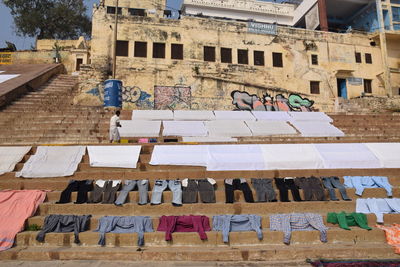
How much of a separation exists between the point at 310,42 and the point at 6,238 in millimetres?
24085

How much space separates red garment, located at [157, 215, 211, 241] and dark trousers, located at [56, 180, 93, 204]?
6.89ft

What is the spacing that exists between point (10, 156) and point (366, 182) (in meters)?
9.96

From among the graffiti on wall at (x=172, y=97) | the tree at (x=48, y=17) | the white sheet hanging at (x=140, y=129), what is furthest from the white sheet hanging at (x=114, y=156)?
the tree at (x=48, y=17)

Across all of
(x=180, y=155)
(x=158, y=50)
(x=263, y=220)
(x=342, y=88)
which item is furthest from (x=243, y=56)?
(x=263, y=220)

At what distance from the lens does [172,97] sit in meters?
20.4

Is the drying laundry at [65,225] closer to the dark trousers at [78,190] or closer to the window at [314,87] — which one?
the dark trousers at [78,190]

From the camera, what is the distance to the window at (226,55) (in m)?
22.0

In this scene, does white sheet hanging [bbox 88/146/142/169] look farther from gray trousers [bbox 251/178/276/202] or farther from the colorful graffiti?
the colorful graffiti

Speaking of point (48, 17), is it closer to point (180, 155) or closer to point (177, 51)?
point (177, 51)

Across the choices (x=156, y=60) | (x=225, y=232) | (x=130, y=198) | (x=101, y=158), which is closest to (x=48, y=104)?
(x=156, y=60)

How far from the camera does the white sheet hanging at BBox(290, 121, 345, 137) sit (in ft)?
41.7

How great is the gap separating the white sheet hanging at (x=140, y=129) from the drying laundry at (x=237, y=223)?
6771 mm

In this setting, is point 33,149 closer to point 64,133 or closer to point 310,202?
point 64,133

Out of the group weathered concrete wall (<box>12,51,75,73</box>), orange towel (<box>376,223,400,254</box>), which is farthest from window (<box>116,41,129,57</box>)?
orange towel (<box>376,223,400,254</box>)
